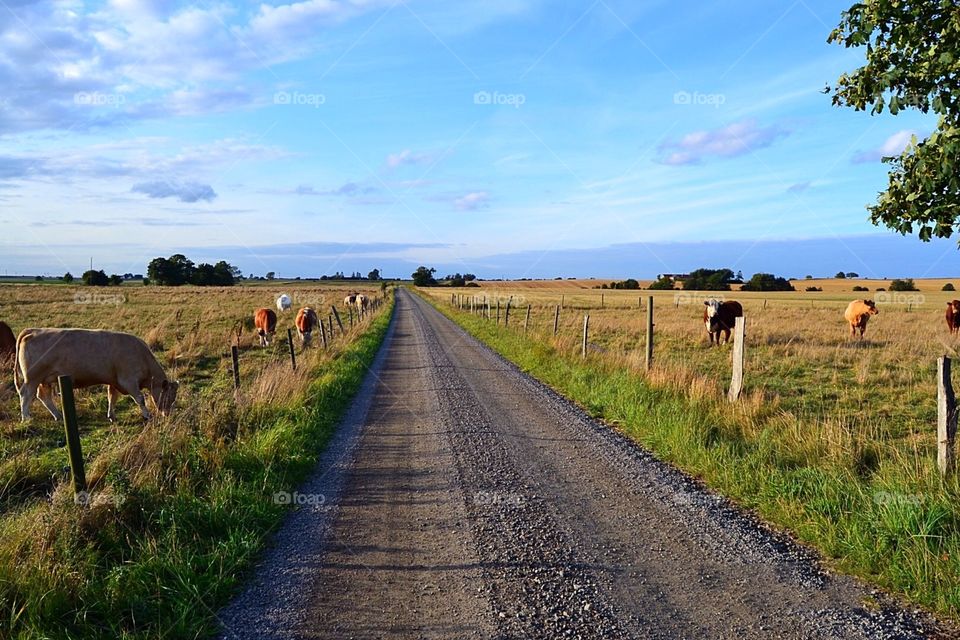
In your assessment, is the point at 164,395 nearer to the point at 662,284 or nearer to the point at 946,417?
the point at 946,417

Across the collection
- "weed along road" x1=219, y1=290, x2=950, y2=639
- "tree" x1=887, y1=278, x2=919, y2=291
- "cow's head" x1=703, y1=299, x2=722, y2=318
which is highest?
"tree" x1=887, y1=278, x2=919, y2=291

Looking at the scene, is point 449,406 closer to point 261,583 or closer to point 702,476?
→ point 702,476

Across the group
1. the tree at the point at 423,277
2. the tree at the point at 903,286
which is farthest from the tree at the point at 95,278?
the tree at the point at 903,286

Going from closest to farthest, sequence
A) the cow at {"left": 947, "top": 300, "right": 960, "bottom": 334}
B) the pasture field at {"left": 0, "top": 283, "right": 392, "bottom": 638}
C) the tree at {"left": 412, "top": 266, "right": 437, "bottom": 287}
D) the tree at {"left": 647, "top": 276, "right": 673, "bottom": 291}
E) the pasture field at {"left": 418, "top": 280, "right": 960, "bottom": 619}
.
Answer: the pasture field at {"left": 0, "top": 283, "right": 392, "bottom": 638} → the pasture field at {"left": 418, "top": 280, "right": 960, "bottom": 619} → the cow at {"left": 947, "top": 300, "right": 960, "bottom": 334} → the tree at {"left": 647, "top": 276, "right": 673, "bottom": 291} → the tree at {"left": 412, "top": 266, "right": 437, "bottom": 287}

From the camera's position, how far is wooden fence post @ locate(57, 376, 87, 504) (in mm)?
4855

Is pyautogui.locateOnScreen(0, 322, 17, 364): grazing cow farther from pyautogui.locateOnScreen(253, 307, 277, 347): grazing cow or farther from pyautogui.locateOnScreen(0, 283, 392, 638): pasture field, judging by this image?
pyautogui.locateOnScreen(253, 307, 277, 347): grazing cow

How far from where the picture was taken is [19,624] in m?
3.48

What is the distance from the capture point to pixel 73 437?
496cm

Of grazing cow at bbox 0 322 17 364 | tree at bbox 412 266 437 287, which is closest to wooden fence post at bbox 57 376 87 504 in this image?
grazing cow at bbox 0 322 17 364

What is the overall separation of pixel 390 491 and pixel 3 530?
316 cm

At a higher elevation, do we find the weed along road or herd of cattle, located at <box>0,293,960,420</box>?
herd of cattle, located at <box>0,293,960,420</box>

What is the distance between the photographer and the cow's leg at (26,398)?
31.4 feet

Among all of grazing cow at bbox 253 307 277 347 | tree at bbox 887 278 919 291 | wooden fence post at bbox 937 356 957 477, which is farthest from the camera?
tree at bbox 887 278 919 291

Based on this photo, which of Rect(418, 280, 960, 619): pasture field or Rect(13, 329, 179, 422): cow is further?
Rect(13, 329, 179, 422): cow
